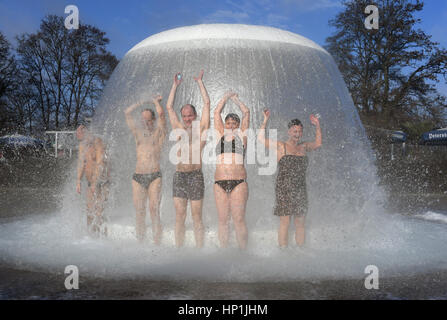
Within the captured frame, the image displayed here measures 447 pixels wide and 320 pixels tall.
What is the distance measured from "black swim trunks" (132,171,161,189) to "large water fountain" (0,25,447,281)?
19.2 inches

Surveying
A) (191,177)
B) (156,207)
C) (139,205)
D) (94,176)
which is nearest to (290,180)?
(191,177)

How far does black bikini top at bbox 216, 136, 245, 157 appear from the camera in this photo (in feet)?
16.9

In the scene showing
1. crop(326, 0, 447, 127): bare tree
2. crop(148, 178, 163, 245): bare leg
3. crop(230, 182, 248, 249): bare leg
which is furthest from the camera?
crop(326, 0, 447, 127): bare tree

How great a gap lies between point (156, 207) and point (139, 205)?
0.77 ft

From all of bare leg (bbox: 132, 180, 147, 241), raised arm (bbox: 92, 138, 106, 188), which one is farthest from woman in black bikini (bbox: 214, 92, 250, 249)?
raised arm (bbox: 92, 138, 106, 188)

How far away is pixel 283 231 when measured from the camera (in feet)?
17.5

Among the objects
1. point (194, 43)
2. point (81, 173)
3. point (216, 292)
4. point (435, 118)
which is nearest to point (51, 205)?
point (81, 173)

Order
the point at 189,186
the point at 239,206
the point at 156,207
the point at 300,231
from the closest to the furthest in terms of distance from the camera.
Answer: the point at 239,206 → the point at 189,186 → the point at 300,231 → the point at 156,207

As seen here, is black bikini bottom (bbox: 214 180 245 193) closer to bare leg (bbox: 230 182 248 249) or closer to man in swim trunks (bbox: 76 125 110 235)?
bare leg (bbox: 230 182 248 249)

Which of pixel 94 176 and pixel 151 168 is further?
pixel 94 176

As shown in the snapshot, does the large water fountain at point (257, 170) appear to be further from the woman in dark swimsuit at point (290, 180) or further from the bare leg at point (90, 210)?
the woman in dark swimsuit at point (290, 180)

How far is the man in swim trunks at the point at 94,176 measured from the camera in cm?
623

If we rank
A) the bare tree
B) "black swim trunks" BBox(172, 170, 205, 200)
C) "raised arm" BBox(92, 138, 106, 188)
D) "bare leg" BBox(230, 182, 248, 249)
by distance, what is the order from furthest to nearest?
the bare tree → "raised arm" BBox(92, 138, 106, 188) → "black swim trunks" BBox(172, 170, 205, 200) → "bare leg" BBox(230, 182, 248, 249)

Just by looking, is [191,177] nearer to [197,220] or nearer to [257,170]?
→ [197,220]
